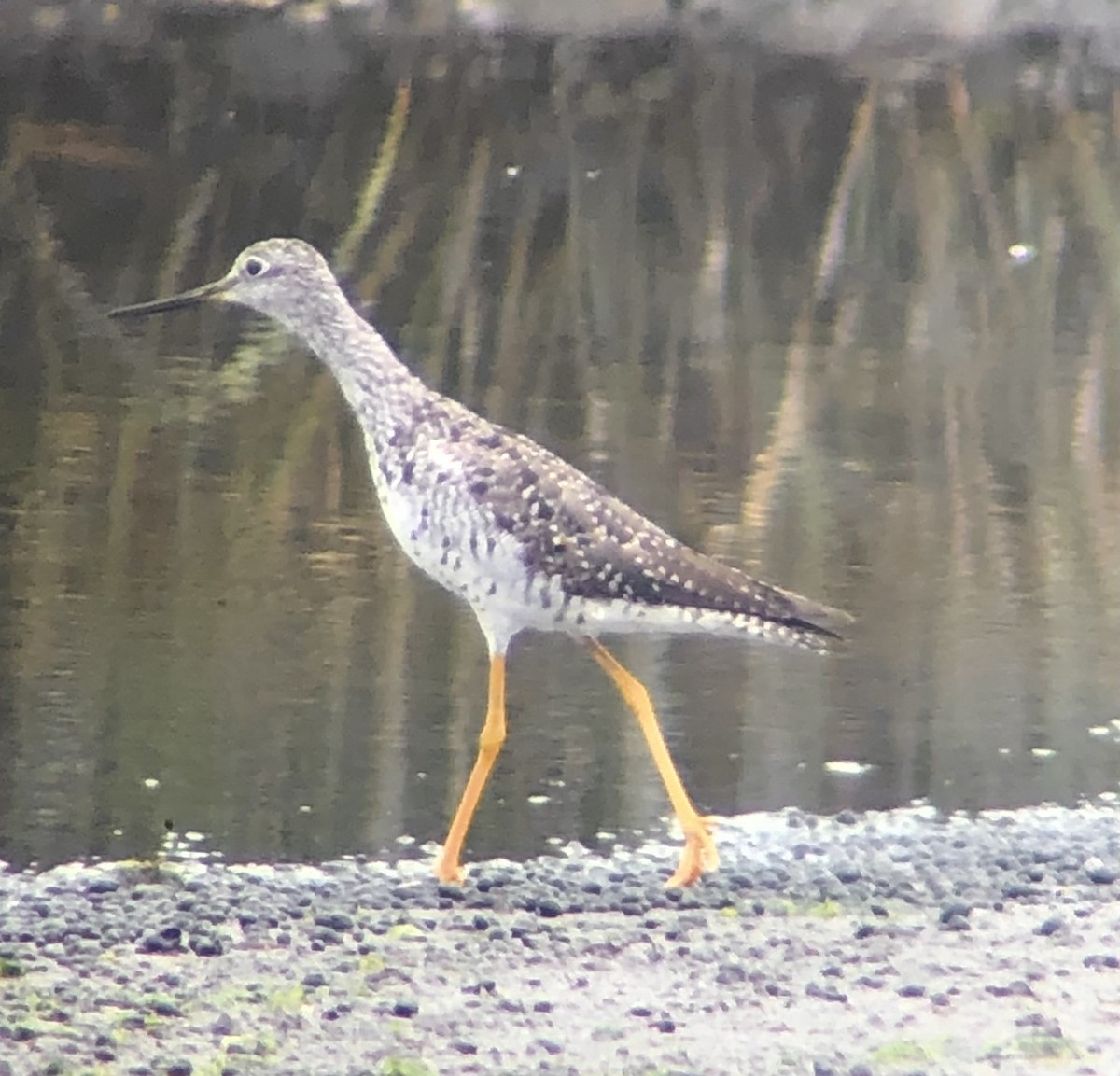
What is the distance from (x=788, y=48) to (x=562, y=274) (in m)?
0.52

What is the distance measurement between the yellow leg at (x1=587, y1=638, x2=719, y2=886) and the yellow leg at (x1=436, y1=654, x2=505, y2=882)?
5.0 inches

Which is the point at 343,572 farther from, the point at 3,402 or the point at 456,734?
the point at 3,402

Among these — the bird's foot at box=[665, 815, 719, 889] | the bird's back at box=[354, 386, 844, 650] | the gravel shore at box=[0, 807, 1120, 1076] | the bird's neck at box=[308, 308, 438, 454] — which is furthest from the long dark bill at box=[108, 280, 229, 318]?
the bird's foot at box=[665, 815, 719, 889]

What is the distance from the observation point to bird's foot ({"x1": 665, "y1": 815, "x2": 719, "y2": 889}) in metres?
2.31

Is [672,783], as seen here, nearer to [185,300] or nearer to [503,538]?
[503,538]

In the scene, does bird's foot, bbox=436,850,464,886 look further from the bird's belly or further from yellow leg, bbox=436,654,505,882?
the bird's belly

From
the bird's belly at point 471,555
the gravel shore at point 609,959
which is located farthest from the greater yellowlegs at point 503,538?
the gravel shore at point 609,959

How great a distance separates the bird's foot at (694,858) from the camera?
7.57ft

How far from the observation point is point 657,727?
7.80 feet

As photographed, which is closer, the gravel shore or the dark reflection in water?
the gravel shore

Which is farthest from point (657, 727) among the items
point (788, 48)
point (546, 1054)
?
point (788, 48)

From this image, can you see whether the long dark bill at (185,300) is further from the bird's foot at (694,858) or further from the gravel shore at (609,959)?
the bird's foot at (694,858)

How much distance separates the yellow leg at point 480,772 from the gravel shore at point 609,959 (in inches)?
1.1

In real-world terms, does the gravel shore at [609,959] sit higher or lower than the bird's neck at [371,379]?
lower
